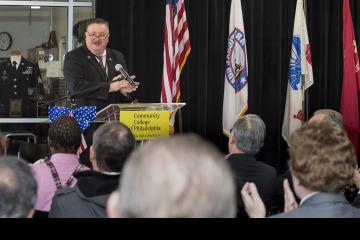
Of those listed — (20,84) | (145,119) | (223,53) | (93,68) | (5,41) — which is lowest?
(145,119)

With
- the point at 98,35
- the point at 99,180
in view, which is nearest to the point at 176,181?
the point at 99,180

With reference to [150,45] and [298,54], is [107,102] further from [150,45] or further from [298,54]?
[298,54]

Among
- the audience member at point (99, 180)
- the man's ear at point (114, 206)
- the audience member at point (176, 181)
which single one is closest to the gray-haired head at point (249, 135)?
the audience member at point (99, 180)

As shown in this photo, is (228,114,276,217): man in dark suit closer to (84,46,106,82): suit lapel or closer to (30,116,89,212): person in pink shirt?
(30,116,89,212): person in pink shirt

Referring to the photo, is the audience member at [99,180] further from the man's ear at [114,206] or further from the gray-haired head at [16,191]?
A: the man's ear at [114,206]

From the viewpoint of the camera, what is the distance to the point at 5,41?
6805 mm

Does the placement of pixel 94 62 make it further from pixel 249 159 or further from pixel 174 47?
pixel 249 159

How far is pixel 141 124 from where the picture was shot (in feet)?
15.0

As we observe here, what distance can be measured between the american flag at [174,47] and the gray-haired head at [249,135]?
2.75 metres

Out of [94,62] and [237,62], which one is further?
[237,62]

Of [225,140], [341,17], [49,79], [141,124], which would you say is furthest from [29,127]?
[341,17]

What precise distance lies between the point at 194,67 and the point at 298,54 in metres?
1.08

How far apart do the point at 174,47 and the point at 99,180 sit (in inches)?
150

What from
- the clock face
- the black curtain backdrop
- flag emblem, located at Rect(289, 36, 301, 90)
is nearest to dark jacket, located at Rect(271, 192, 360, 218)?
flag emblem, located at Rect(289, 36, 301, 90)
